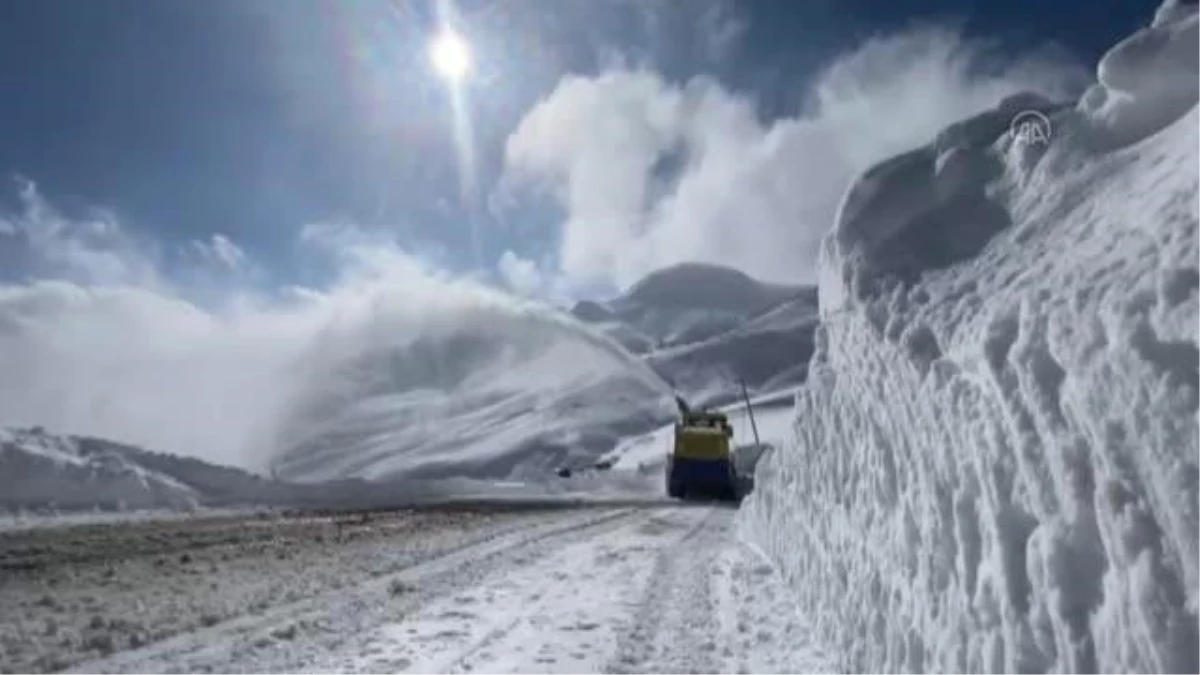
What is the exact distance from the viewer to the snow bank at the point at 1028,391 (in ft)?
11.6

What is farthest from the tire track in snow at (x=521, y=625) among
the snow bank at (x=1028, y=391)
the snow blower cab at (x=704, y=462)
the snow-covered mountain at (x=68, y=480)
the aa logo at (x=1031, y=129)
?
the snow blower cab at (x=704, y=462)

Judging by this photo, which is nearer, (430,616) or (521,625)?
(521,625)

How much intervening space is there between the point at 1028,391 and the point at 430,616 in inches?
352

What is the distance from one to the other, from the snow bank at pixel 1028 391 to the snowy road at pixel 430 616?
5.94 ft

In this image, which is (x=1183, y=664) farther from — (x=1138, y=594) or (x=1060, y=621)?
(x=1060, y=621)

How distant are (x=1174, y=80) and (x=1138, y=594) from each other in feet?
12.2

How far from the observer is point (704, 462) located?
4816cm

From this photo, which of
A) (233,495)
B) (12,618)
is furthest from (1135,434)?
(233,495)

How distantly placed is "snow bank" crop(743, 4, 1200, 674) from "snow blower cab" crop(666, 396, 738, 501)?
37976mm

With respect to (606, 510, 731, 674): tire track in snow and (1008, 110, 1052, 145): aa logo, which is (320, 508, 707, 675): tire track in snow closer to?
(606, 510, 731, 674): tire track in snow

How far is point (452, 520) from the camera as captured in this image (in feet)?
98.3

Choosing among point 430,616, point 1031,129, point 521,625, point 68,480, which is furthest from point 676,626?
point 68,480

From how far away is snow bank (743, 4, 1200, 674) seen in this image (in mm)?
3533

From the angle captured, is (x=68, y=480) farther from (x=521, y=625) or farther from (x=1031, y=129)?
A: (x=1031, y=129)
